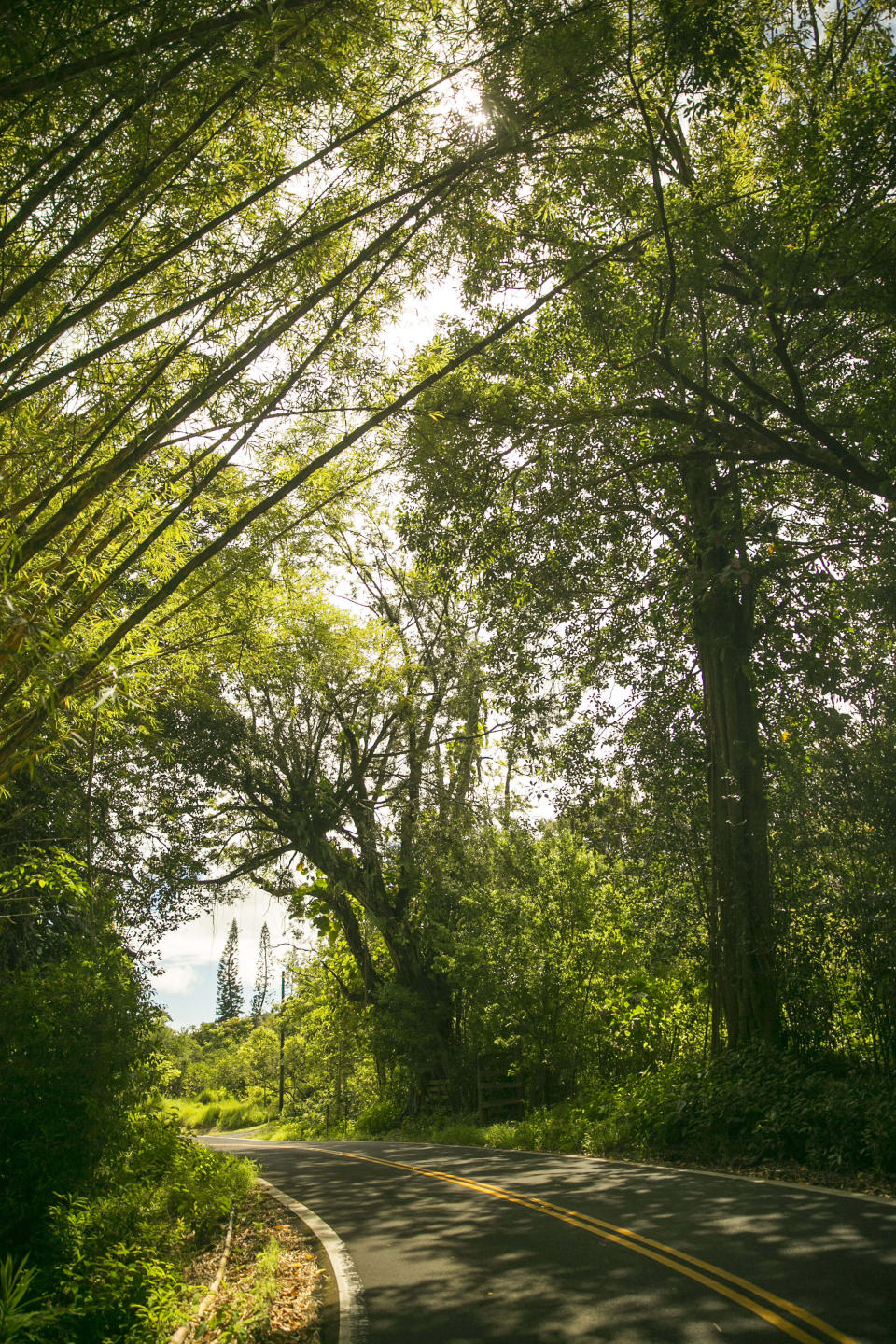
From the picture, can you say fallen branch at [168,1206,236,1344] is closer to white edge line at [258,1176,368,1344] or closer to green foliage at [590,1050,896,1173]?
white edge line at [258,1176,368,1344]

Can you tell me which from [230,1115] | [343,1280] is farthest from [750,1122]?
[230,1115]

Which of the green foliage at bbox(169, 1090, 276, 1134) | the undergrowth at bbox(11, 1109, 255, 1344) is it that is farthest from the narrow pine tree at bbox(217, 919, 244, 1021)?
the undergrowth at bbox(11, 1109, 255, 1344)

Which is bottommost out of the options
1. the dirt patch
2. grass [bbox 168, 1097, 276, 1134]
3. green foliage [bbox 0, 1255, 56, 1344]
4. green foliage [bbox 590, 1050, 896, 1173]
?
grass [bbox 168, 1097, 276, 1134]

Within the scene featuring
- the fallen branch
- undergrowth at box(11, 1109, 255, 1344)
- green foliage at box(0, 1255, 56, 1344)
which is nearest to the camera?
green foliage at box(0, 1255, 56, 1344)

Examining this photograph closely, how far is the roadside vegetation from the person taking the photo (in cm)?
580

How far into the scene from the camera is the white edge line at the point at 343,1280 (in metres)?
5.09

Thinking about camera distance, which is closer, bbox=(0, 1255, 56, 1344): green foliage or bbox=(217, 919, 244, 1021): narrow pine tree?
bbox=(0, 1255, 56, 1344): green foliage

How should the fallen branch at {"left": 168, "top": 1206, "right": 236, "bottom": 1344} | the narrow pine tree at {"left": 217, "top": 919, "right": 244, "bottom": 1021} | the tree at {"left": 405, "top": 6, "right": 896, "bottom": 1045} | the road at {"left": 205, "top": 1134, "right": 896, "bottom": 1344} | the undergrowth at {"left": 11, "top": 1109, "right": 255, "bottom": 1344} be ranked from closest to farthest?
the road at {"left": 205, "top": 1134, "right": 896, "bottom": 1344}
the fallen branch at {"left": 168, "top": 1206, "right": 236, "bottom": 1344}
the undergrowth at {"left": 11, "top": 1109, "right": 255, "bottom": 1344}
the tree at {"left": 405, "top": 6, "right": 896, "bottom": 1045}
the narrow pine tree at {"left": 217, "top": 919, "right": 244, "bottom": 1021}

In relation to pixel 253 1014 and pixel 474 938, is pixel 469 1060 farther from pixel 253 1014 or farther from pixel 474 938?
pixel 253 1014

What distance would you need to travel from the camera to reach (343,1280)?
6.31 m

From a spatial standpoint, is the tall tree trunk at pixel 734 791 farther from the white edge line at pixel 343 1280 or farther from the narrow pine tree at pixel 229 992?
the narrow pine tree at pixel 229 992

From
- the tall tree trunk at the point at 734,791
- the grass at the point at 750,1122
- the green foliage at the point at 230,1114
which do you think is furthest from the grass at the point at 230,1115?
the tall tree trunk at the point at 734,791

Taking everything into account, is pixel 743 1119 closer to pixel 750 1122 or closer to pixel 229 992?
pixel 750 1122

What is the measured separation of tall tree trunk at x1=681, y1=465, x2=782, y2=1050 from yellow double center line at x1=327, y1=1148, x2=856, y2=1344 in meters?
4.19
